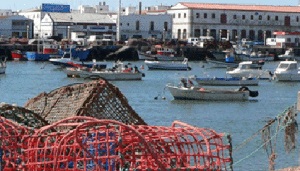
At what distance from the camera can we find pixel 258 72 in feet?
138

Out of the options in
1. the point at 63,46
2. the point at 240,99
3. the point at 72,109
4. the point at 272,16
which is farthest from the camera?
the point at 272,16

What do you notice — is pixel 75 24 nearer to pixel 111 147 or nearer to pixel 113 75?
pixel 113 75

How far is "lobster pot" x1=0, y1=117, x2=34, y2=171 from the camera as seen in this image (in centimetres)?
656

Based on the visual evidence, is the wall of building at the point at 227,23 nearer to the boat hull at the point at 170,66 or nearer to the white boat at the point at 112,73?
the boat hull at the point at 170,66

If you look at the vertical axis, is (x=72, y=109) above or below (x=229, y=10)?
below

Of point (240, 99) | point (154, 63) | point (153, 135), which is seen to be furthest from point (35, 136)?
point (154, 63)

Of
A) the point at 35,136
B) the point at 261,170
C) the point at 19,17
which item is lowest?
the point at 261,170

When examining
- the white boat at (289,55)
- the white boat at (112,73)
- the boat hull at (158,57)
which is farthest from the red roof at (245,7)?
the white boat at (112,73)

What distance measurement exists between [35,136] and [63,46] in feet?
189

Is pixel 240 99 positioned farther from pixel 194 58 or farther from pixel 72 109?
pixel 194 58

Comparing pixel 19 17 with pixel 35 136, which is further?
pixel 19 17

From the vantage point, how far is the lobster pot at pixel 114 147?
19.6ft

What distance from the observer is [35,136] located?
644cm

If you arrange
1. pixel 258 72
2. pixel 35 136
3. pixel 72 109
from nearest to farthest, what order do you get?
pixel 35 136, pixel 72 109, pixel 258 72
